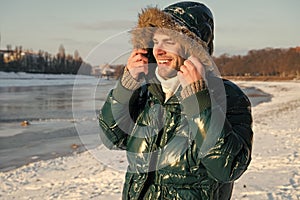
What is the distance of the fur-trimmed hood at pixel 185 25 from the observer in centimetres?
140

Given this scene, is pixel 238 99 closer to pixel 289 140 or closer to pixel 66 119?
pixel 289 140

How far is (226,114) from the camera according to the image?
1.43 meters

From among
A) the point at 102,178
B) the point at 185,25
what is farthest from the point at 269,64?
the point at 185,25

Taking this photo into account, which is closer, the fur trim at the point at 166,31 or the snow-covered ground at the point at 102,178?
the fur trim at the point at 166,31

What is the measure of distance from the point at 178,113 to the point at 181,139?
0.11 meters

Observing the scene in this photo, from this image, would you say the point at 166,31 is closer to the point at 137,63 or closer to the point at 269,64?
the point at 137,63

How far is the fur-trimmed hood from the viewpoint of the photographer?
1399 mm

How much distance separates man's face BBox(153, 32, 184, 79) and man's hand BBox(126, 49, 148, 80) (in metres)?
0.10

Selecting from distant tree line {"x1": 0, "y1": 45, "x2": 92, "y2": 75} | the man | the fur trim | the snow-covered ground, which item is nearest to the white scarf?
the man

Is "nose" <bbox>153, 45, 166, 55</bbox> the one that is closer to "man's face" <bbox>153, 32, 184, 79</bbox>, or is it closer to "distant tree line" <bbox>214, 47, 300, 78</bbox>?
"man's face" <bbox>153, 32, 184, 79</bbox>

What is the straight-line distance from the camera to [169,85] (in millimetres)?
1440

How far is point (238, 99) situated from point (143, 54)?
452mm

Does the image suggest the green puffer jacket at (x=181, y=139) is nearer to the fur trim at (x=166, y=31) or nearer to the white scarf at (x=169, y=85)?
the white scarf at (x=169, y=85)

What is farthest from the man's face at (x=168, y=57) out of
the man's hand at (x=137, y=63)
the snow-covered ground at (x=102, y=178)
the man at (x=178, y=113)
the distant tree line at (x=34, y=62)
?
the distant tree line at (x=34, y=62)
